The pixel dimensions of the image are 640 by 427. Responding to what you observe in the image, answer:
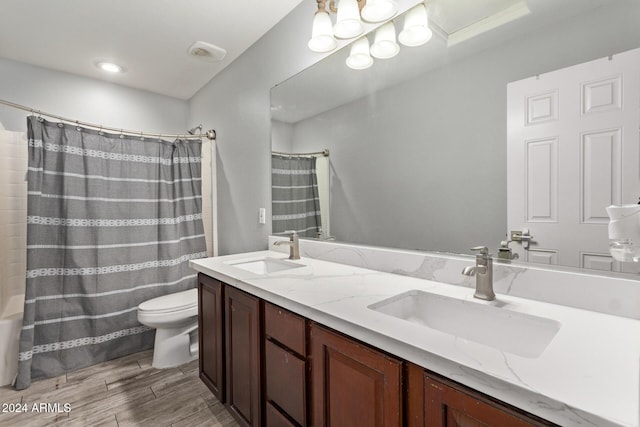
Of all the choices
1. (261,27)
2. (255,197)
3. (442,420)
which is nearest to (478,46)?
(442,420)

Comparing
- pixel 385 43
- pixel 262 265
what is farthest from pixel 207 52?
pixel 262 265

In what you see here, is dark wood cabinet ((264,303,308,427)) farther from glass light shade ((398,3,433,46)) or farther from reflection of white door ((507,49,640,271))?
glass light shade ((398,3,433,46))

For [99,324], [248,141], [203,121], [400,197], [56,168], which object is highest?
[203,121]

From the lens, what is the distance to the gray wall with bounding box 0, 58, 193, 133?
7.83ft

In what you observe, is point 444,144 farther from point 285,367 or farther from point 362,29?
point 285,367

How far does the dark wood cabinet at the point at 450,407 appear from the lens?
1.78 feet

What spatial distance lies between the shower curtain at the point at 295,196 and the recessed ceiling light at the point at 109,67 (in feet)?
5.48

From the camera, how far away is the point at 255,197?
2266 mm

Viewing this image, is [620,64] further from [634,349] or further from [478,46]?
[634,349]

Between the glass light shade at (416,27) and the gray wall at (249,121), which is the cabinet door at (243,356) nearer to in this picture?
the gray wall at (249,121)

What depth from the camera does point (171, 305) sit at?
83.6 inches

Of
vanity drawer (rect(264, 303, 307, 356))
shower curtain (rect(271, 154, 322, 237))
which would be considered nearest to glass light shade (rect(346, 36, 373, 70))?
shower curtain (rect(271, 154, 322, 237))

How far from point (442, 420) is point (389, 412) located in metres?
0.14

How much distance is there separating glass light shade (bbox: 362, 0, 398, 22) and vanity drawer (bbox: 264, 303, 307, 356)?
1.29 m
